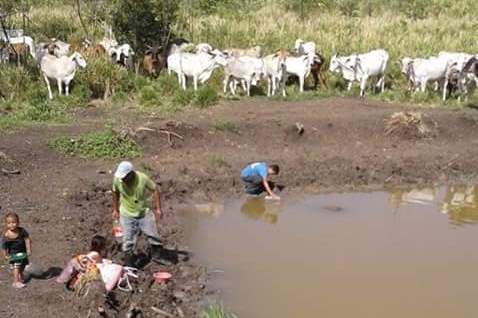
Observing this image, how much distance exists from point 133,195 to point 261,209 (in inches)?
144

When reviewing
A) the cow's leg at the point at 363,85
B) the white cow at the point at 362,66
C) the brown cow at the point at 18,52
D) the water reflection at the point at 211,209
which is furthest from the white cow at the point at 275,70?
the water reflection at the point at 211,209

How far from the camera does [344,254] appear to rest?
30.5ft

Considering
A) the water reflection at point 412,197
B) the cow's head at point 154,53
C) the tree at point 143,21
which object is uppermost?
the tree at point 143,21

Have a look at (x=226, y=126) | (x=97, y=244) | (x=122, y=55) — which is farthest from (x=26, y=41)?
(x=97, y=244)

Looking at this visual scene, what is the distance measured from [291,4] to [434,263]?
2195cm

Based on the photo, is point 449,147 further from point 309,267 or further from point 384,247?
point 309,267

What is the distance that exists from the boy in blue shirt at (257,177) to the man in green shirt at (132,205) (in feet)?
10.9

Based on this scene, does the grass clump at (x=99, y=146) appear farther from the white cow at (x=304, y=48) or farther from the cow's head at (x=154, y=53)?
the white cow at (x=304, y=48)

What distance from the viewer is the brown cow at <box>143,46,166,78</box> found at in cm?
1842

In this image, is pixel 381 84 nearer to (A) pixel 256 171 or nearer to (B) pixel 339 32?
(B) pixel 339 32

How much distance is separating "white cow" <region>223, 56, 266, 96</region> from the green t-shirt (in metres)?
9.24

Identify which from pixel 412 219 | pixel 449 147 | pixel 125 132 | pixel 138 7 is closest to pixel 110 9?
pixel 138 7

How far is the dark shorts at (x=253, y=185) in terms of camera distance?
11.5m

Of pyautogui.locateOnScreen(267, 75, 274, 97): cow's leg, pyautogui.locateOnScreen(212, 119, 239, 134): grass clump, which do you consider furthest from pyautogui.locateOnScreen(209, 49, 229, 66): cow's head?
pyautogui.locateOnScreen(212, 119, 239, 134): grass clump
